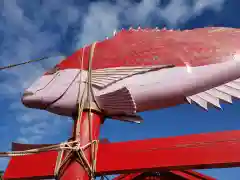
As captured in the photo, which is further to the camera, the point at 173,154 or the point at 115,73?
the point at 115,73

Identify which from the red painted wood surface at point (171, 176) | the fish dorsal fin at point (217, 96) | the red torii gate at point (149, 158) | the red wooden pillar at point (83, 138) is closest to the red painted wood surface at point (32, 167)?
the red torii gate at point (149, 158)

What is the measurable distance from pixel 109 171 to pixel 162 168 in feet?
1.49

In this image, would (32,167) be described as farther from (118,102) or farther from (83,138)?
(118,102)

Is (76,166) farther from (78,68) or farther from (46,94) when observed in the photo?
(78,68)

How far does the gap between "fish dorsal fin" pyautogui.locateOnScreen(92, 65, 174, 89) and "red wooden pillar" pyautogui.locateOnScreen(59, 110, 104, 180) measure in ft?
1.00

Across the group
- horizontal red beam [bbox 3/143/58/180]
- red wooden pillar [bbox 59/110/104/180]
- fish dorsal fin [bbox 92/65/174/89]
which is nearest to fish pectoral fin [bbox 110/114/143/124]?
red wooden pillar [bbox 59/110/104/180]

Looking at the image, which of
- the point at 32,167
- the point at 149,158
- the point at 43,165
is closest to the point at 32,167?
the point at 32,167

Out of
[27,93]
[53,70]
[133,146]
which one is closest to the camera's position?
[133,146]

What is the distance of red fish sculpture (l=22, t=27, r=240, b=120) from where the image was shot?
A: 2869 millimetres

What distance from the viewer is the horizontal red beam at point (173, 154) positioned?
2.44 m

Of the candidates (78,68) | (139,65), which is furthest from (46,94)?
(139,65)

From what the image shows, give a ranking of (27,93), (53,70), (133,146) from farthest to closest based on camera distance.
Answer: (53,70), (27,93), (133,146)

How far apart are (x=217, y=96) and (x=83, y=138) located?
1.27 m

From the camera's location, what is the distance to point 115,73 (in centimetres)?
302
